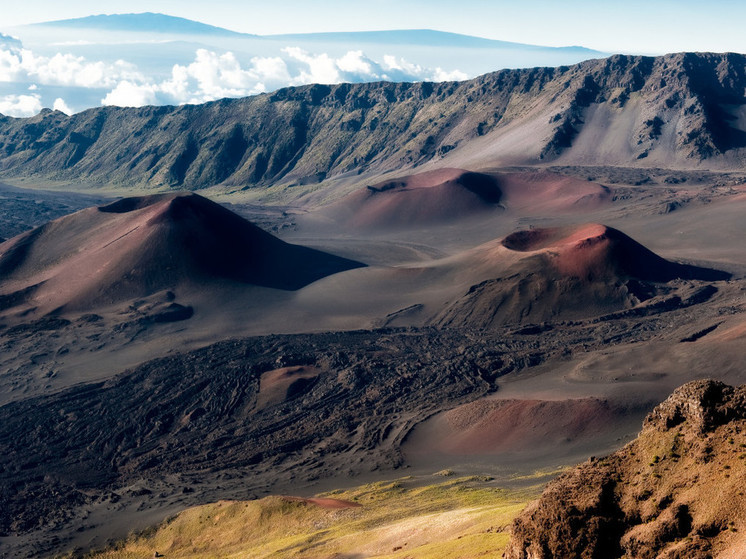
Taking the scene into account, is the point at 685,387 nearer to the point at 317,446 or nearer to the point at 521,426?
the point at 521,426

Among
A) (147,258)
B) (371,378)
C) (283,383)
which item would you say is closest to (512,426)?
(371,378)

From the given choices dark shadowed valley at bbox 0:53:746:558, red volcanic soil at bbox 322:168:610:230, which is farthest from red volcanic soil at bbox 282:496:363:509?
red volcanic soil at bbox 322:168:610:230

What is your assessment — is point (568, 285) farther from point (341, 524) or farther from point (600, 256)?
point (341, 524)

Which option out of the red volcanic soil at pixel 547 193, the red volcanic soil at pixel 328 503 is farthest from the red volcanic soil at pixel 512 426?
the red volcanic soil at pixel 547 193

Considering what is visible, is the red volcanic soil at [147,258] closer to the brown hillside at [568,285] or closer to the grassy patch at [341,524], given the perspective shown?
the brown hillside at [568,285]

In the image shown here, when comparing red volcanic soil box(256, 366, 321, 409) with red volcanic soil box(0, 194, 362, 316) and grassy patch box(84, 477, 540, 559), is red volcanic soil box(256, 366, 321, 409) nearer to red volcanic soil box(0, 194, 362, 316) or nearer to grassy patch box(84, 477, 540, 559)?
grassy patch box(84, 477, 540, 559)
